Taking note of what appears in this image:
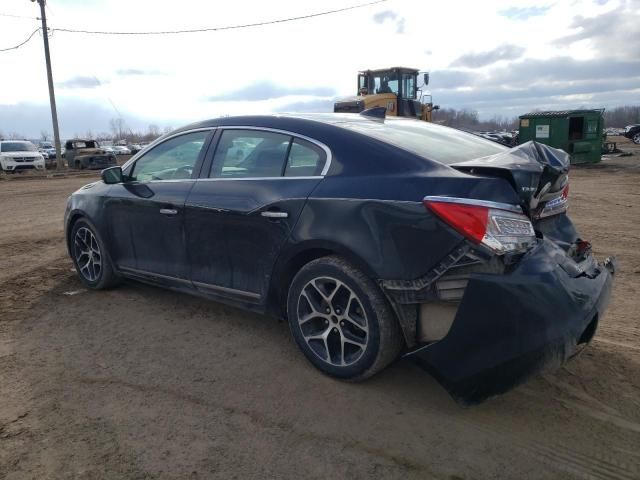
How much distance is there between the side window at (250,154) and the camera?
361 cm

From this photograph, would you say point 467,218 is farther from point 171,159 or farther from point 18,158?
point 18,158

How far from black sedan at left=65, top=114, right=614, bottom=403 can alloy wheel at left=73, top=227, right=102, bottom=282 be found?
964 millimetres

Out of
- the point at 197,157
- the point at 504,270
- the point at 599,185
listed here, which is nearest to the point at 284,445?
the point at 504,270

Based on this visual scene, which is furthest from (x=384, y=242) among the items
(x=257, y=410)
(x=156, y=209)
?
(x=156, y=209)

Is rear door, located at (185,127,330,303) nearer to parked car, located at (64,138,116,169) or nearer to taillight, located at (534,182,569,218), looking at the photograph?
taillight, located at (534,182,569,218)

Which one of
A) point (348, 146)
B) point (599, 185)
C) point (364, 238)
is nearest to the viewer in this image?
point (364, 238)

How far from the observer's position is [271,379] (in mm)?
3355

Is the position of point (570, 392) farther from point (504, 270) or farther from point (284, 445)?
point (284, 445)

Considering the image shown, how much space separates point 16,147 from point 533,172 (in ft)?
94.3

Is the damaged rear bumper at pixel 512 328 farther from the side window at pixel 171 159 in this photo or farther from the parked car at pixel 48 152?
the parked car at pixel 48 152

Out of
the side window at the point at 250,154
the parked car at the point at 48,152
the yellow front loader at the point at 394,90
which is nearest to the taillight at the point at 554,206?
the side window at the point at 250,154

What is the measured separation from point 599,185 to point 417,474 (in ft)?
43.1

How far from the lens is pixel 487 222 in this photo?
2648 mm

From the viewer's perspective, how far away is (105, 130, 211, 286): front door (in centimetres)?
414
